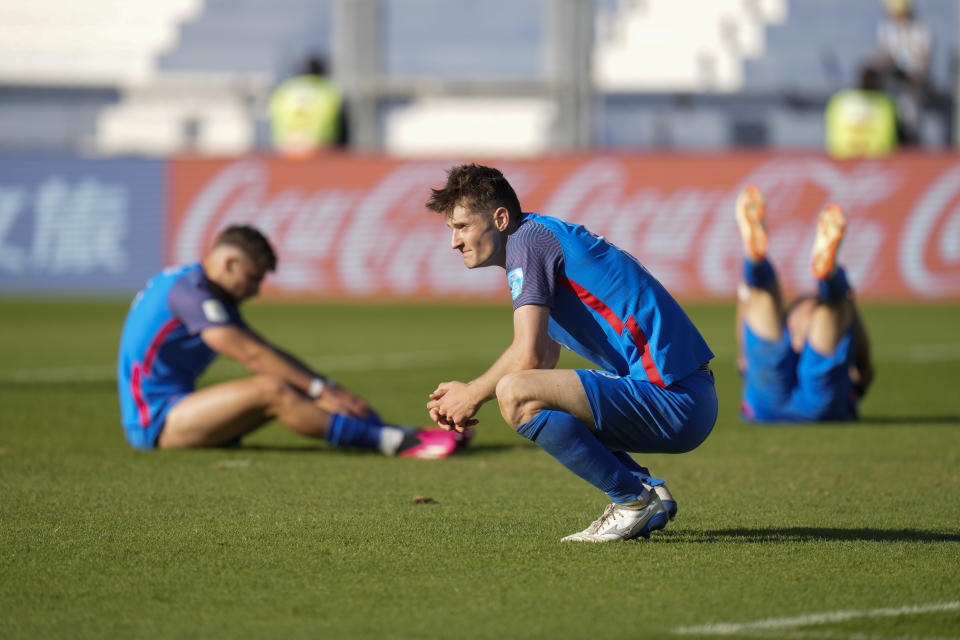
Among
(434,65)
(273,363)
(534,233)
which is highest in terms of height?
(534,233)

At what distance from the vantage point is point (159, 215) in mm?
20922

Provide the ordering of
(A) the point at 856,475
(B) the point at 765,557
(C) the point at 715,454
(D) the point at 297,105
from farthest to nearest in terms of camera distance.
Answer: (D) the point at 297,105 < (C) the point at 715,454 < (A) the point at 856,475 < (B) the point at 765,557

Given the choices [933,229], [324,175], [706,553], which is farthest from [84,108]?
[706,553]

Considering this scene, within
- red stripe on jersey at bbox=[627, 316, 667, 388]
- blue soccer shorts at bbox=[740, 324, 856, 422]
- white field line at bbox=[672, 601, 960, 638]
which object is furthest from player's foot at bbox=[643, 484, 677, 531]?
blue soccer shorts at bbox=[740, 324, 856, 422]

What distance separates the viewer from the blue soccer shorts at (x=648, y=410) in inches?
205

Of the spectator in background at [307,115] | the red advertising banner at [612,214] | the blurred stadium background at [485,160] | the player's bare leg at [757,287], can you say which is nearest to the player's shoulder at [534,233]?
the player's bare leg at [757,287]

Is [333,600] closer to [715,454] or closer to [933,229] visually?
[715,454]

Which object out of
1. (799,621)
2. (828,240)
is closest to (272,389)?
(828,240)

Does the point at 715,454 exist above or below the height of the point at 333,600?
below

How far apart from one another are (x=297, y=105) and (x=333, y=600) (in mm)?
18423

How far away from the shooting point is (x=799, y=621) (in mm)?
4262

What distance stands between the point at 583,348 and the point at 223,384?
3.05 metres

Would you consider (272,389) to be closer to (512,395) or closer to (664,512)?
(664,512)

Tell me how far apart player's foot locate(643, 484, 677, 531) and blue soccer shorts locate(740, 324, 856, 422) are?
360 centimetres
